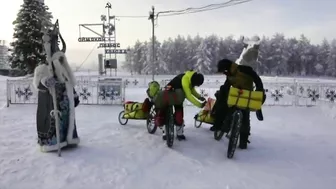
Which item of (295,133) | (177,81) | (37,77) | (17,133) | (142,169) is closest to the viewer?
(142,169)

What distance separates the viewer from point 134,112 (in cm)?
732

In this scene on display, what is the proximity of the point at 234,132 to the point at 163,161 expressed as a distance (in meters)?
1.33

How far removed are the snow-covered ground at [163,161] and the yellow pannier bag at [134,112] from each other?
1.00 feet

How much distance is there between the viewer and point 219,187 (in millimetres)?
4020

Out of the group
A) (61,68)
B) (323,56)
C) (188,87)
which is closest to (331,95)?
(188,87)

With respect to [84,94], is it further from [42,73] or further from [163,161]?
[163,161]

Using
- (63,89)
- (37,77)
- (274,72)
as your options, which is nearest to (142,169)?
(63,89)

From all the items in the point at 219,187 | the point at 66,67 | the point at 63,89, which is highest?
the point at 66,67

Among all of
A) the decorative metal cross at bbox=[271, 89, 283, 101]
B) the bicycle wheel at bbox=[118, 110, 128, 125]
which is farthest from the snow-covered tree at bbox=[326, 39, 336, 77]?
the bicycle wheel at bbox=[118, 110, 128, 125]

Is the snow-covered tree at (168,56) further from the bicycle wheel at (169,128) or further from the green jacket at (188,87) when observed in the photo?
the bicycle wheel at (169,128)

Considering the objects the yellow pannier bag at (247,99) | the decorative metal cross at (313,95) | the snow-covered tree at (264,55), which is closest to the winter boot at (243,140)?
the yellow pannier bag at (247,99)

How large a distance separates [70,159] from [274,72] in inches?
2571

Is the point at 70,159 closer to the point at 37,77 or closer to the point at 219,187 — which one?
the point at 37,77

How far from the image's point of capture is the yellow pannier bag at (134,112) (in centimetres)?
726
